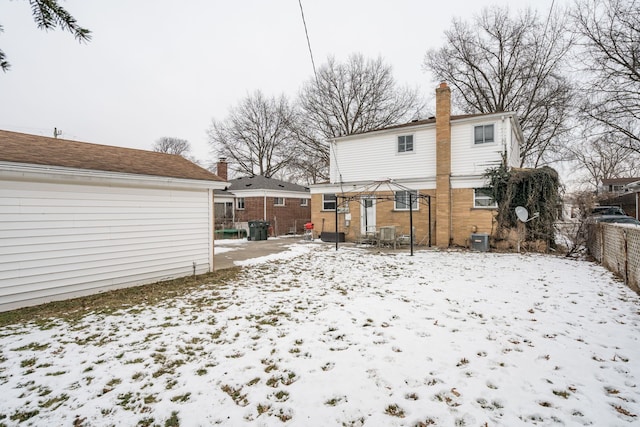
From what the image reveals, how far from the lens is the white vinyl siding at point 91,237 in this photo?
5.82 metres

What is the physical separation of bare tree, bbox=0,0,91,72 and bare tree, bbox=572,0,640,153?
20.1 m

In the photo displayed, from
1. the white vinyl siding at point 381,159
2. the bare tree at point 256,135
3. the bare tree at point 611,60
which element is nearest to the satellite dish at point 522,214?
the white vinyl siding at point 381,159

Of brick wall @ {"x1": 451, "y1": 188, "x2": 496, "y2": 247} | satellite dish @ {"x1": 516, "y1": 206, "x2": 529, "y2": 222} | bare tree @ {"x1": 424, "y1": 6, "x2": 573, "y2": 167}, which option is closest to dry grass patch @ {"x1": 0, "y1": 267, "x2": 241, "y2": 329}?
brick wall @ {"x1": 451, "y1": 188, "x2": 496, "y2": 247}

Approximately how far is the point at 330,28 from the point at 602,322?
28.9ft

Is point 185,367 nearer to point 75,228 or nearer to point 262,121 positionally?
point 75,228

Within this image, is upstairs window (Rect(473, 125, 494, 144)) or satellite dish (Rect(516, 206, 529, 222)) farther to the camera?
upstairs window (Rect(473, 125, 494, 144))

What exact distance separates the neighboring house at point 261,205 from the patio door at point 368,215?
686 cm

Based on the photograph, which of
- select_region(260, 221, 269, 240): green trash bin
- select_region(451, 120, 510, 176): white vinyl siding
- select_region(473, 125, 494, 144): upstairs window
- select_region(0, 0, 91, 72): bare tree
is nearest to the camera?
select_region(0, 0, 91, 72): bare tree

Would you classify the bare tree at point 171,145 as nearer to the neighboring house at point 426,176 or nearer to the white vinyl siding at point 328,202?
the white vinyl siding at point 328,202

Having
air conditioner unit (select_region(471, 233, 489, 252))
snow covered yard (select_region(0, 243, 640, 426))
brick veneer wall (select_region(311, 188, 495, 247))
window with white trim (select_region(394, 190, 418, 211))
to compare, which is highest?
window with white trim (select_region(394, 190, 418, 211))

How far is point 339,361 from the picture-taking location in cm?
368

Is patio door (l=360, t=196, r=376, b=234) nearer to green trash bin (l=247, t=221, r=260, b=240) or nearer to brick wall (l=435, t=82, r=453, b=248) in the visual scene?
brick wall (l=435, t=82, r=453, b=248)

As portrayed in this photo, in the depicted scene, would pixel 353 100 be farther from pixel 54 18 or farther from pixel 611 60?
pixel 54 18

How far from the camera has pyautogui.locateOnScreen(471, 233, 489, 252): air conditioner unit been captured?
43.1ft
